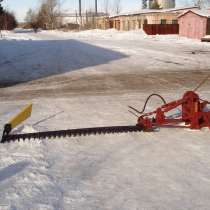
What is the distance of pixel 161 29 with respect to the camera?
46406mm

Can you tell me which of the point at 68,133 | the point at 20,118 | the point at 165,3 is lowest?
the point at 68,133

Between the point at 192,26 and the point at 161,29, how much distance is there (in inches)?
276

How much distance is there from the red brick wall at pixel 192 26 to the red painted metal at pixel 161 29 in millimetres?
2172

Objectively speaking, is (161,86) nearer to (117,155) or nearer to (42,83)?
(42,83)

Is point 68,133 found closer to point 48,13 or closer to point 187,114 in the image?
point 187,114

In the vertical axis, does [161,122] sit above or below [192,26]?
below

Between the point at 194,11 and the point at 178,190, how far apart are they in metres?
36.9

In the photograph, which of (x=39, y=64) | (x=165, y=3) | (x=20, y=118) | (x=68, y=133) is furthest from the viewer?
(x=165, y=3)

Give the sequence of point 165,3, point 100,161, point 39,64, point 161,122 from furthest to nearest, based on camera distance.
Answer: point 165,3 < point 39,64 < point 161,122 < point 100,161

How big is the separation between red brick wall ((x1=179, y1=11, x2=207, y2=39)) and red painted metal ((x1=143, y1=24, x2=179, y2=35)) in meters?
2.17

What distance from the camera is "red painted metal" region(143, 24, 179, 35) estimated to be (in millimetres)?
45906

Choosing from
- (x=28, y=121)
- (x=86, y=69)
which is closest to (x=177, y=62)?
(x=86, y=69)

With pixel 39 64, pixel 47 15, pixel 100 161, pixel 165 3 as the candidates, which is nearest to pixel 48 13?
pixel 47 15

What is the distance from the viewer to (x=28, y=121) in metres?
7.29
